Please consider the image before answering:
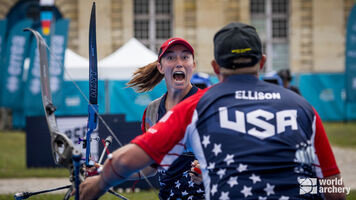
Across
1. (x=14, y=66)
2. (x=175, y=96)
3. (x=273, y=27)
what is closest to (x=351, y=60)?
(x=14, y=66)

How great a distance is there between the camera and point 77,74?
1934 cm

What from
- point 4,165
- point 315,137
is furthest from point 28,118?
point 315,137

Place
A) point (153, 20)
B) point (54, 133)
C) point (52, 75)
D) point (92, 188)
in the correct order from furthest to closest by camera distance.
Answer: point (153, 20)
point (52, 75)
point (54, 133)
point (92, 188)

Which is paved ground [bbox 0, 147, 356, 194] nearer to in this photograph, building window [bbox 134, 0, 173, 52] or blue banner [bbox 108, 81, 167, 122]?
blue banner [bbox 108, 81, 167, 122]

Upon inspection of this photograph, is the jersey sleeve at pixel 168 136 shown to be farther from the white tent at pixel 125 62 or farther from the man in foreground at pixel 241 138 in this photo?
the white tent at pixel 125 62

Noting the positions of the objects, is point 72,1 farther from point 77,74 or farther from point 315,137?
point 315,137

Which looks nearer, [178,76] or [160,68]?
[178,76]

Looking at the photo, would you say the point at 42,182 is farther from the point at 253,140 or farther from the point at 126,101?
the point at 126,101

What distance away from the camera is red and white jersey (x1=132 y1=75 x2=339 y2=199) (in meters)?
2.79

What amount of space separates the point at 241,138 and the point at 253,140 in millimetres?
57

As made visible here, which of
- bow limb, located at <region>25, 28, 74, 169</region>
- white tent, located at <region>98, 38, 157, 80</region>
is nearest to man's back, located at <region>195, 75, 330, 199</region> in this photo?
bow limb, located at <region>25, 28, 74, 169</region>

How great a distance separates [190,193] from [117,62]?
48.0 feet

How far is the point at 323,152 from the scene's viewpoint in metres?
2.96

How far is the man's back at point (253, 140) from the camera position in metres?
2.78
